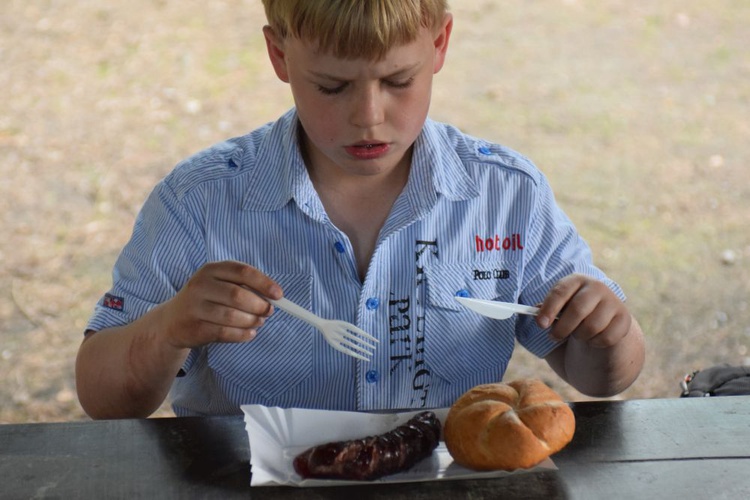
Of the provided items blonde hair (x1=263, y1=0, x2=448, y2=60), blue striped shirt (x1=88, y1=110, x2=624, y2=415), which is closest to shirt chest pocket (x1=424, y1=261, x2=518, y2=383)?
blue striped shirt (x1=88, y1=110, x2=624, y2=415)

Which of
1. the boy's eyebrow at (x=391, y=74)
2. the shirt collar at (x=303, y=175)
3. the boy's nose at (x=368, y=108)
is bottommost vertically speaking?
the shirt collar at (x=303, y=175)

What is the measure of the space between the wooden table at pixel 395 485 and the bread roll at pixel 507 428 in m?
0.04

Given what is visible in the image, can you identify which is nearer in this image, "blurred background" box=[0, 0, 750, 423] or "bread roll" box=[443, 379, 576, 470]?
"bread roll" box=[443, 379, 576, 470]

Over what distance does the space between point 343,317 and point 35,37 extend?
4.89m

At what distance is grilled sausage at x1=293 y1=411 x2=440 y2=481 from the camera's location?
4.29ft

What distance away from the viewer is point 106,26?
6.04 meters

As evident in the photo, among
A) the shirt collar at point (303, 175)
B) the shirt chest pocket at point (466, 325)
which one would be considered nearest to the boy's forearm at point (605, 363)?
the shirt chest pocket at point (466, 325)

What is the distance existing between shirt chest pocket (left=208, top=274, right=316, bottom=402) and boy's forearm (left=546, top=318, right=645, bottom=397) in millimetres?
483

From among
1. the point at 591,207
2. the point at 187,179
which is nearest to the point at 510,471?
the point at 187,179

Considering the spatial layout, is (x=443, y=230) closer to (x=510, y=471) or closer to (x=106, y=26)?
(x=510, y=471)

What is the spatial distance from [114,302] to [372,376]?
479 millimetres

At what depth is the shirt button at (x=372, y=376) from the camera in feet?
5.75

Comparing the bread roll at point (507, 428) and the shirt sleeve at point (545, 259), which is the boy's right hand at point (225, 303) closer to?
the bread roll at point (507, 428)

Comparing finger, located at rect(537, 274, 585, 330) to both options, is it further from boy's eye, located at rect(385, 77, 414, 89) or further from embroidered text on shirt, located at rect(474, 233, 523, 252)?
boy's eye, located at rect(385, 77, 414, 89)
